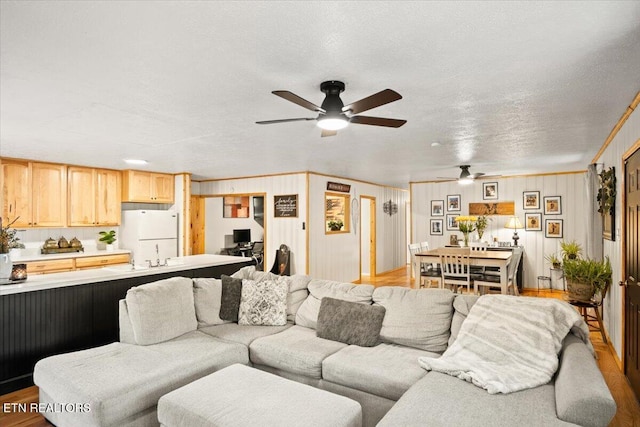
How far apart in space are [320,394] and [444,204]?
721 cm

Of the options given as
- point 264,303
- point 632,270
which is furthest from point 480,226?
point 264,303

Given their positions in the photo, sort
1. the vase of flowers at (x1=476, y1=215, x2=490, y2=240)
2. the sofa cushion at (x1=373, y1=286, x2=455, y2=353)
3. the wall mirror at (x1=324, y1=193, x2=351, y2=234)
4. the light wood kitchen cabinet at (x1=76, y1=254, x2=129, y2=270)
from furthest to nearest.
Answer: the wall mirror at (x1=324, y1=193, x2=351, y2=234) → the vase of flowers at (x1=476, y1=215, x2=490, y2=240) → the light wood kitchen cabinet at (x1=76, y1=254, x2=129, y2=270) → the sofa cushion at (x1=373, y1=286, x2=455, y2=353)

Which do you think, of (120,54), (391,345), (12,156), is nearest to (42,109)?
(120,54)

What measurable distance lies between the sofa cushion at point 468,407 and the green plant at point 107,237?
6111mm

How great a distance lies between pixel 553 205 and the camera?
749 centimetres

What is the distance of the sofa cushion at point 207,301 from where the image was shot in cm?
344

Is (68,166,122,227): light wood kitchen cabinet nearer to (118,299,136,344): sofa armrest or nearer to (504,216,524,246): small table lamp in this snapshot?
(118,299,136,344): sofa armrest

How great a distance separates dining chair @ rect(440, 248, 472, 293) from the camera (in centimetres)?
544

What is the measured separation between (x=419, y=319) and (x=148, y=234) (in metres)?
5.28

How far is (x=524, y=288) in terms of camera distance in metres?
7.61

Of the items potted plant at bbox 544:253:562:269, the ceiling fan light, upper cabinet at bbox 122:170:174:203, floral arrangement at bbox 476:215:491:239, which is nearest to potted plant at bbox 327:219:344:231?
floral arrangement at bbox 476:215:491:239

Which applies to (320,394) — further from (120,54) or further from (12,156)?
(12,156)

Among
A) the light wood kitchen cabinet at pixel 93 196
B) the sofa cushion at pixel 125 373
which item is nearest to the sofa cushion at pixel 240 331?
the sofa cushion at pixel 125 373

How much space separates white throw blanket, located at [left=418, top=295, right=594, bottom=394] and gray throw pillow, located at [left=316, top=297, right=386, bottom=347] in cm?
52
